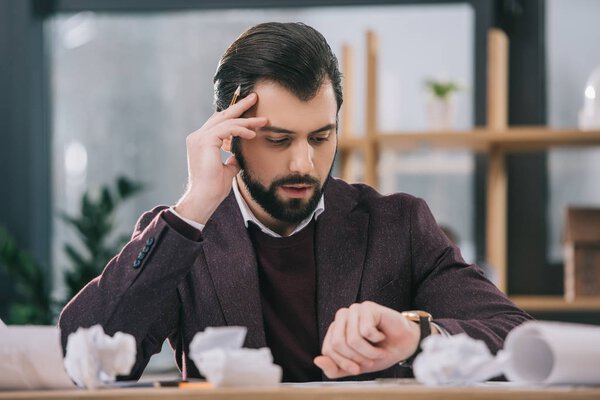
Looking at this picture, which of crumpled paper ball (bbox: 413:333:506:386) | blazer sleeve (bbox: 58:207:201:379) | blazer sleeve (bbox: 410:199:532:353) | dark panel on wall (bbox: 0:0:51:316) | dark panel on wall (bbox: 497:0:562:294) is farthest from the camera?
dark panel on wall (bbox: 0:0:51:316)

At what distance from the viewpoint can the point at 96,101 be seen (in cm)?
440

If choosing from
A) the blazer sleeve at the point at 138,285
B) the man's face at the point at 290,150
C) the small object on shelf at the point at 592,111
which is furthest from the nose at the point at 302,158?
the small object on shelf at the point at 592,111

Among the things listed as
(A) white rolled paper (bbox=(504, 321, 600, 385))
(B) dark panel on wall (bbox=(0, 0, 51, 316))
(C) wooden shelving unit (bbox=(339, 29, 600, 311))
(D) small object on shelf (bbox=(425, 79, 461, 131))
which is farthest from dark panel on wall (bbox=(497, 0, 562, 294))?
(A) white rolled paper (bbox=(504, 321, 600, 385))

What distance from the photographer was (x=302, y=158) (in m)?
1.78

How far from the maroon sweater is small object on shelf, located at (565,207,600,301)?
6.20ft

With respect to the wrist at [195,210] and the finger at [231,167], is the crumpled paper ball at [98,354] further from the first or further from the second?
the finger at [231,167]

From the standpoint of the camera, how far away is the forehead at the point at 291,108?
1.80 m

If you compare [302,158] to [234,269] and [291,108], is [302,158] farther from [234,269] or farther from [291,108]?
[234,269]

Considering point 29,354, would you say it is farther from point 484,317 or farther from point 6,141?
point 6,141

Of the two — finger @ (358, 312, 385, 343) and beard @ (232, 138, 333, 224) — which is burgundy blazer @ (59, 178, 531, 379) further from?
finger @ (358, 312, 385, 343)

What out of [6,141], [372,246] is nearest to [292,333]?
[372,246]

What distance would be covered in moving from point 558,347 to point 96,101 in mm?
3547

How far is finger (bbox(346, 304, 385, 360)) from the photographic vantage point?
1336mm

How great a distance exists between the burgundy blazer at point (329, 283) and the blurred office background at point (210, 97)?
1.97 metres
